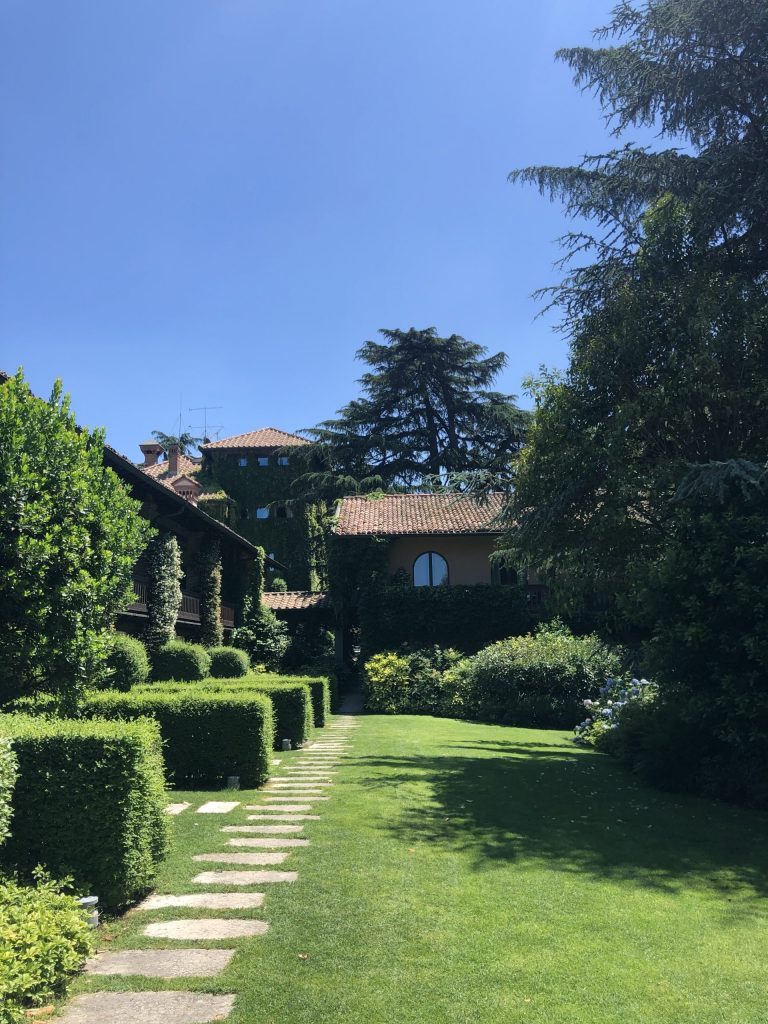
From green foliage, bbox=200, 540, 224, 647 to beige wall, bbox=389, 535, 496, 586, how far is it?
6.74 m

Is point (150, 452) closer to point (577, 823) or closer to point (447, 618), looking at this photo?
point (447, 618)

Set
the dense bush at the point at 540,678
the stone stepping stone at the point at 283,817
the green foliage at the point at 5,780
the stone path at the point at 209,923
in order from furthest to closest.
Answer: the dense bush at the point at 540,678 → the stone stepping stone at the point at 283,817 → the green foliage at the point at 5,780 → the stone path at the point at 209,923

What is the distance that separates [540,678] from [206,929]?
15.8 m

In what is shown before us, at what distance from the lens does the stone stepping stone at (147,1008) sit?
11.2 feet

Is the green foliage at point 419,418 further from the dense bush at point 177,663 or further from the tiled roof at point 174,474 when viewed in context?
the dense bush at point 177,663

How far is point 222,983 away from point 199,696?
20.5 ft

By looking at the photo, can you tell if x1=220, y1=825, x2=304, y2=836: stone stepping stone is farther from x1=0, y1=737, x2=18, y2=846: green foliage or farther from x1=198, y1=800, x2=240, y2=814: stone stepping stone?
x1=0, y1=737, x2=18, y2=846: green foliage

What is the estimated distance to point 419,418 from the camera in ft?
129

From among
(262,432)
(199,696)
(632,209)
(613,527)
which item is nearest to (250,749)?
(199,696)

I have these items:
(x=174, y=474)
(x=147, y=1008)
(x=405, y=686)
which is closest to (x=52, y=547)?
(x=147, y=1008)

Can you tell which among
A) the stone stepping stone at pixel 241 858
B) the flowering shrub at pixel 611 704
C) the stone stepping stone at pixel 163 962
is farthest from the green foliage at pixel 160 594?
the stone stepping stone at pixel 163 962

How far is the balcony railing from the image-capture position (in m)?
21.2

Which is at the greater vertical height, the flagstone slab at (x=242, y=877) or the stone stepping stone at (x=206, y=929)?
the stone stepping stone at (x=206, y=929)

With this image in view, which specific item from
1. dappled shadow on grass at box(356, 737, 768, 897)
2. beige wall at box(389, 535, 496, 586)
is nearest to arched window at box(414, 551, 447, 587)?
beige wall at box(389, 535, 496, 586)
